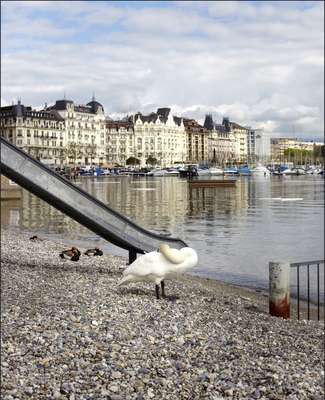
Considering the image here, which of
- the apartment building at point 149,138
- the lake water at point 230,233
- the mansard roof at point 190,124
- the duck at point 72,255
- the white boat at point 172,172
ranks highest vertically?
the mansard roof at point 190,124

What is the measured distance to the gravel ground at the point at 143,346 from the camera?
616 cm

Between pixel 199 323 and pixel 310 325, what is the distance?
2.20 metres

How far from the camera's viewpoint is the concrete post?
990 centimetres

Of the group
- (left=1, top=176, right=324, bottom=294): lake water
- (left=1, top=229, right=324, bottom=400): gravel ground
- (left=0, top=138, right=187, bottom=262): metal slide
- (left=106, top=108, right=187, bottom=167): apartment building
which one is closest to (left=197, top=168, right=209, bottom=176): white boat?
(left=106, top=108, right=187, bottom=167): apartment building

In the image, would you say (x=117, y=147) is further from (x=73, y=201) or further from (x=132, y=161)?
(x=73, y=201)

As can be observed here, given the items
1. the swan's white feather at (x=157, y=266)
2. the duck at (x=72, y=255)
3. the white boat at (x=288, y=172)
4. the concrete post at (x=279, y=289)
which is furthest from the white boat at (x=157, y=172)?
the swan's white feather at (x=157, y=266)

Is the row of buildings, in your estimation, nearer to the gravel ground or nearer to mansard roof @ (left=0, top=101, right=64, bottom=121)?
mansard roof @ (left=0, top=101, right=64, bottom=121)

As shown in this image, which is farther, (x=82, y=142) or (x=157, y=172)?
(x=82, y=142)

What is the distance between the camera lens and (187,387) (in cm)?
619

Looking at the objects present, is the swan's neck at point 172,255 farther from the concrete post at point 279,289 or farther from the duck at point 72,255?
the duck at point 72,255

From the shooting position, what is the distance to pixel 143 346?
281 inches

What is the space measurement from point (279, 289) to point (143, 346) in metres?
3.47

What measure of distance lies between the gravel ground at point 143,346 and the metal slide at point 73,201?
34.5 inches

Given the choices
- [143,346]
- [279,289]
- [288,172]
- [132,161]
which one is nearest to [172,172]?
[132,161]
